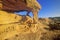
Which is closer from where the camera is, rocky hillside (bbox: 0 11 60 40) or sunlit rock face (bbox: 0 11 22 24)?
rocky hillside (bbox: 0 11 60 40)

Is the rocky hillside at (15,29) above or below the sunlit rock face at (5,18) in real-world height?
below

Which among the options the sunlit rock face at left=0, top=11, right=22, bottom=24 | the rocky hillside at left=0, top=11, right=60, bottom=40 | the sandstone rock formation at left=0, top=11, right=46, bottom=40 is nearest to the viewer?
the sandstone rock formation at left=0, top=11, right=46, bottom=40

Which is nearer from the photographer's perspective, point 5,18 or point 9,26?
point 5,18

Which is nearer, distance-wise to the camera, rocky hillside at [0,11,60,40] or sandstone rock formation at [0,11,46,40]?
sandstone rock formation at [0,11,46,40]

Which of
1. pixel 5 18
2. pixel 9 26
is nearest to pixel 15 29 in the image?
pixel 9 26

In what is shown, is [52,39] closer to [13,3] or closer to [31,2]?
[31,2]

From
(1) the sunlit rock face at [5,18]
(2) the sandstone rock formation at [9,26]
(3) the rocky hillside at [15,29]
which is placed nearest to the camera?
(2) the sandstone rock formation at [9,26]

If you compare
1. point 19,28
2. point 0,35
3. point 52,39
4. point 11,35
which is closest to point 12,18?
point 19,28

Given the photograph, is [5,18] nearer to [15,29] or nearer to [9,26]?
[9,26]

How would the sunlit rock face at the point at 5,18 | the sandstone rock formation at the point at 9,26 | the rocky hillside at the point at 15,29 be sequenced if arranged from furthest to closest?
the sunlit rock face at the point at 5,18 → the rocky hillside at the point at 15,29 → the sandstone rock formation at the point at 9,26

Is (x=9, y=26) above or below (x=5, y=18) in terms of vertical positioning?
below

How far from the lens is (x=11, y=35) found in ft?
40.0

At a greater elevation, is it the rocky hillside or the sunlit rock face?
the sunlit rock face

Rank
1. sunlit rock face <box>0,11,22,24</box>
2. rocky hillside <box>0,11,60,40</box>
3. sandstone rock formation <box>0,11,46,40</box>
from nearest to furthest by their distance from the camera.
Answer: sandstone rock formation <box>0,11,46,40</box>
rocky hillside <box>0,11,60,40</box>
sunlit rock face <box>0,11,22,24</box>
